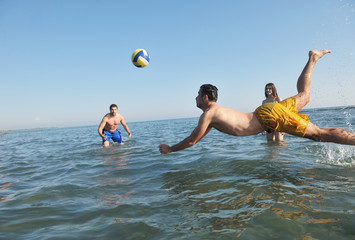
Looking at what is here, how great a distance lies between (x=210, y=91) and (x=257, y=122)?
981mm

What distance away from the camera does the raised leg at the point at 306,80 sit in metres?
4.11

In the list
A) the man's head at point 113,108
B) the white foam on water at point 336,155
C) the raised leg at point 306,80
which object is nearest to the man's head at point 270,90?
the white foam on water at point 336,155

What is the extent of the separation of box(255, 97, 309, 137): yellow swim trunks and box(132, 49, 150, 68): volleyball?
17.5 feet

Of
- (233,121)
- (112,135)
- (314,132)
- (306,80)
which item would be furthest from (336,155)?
(112,135)

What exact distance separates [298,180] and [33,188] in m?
4.52

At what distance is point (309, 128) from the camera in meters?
3.81

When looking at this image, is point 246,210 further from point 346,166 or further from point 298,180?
point 346,166

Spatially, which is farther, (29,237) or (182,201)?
(182,201)

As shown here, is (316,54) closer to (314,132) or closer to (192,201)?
(314,132)

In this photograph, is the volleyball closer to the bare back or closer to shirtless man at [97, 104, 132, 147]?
shirtless man at [97, 104, 132, 147]

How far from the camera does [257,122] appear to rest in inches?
152

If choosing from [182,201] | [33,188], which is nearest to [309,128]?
[182,201]

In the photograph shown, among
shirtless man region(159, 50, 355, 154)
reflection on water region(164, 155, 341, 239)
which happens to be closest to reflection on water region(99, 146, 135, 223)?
reflection on water region(164, 155, 341, 239)

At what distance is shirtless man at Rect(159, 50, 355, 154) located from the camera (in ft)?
12.1
